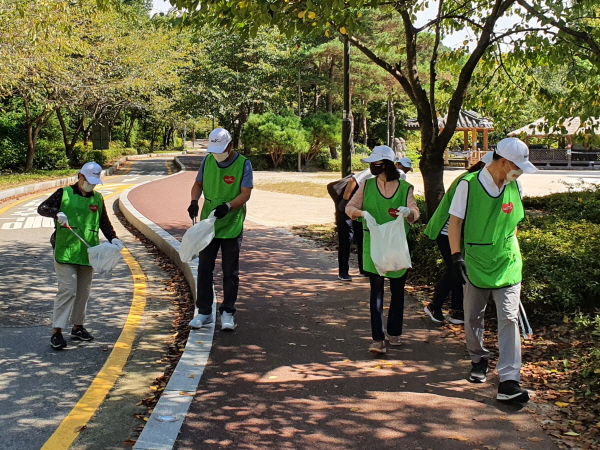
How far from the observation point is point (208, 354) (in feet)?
18.5

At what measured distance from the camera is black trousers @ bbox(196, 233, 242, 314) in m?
6.36

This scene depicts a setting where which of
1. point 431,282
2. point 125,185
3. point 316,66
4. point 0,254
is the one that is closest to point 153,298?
point 431,282

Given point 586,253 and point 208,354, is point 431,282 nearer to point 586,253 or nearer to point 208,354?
point 586,253

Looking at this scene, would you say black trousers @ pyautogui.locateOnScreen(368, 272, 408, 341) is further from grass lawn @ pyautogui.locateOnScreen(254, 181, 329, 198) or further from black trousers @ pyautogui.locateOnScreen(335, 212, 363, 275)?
grass lawn @ pyautogui.locateOnScreen(254, 181, 329, 198)

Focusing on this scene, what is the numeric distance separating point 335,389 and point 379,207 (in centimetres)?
155

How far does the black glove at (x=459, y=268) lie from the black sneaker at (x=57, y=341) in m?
3.46

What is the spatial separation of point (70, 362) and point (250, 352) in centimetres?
150

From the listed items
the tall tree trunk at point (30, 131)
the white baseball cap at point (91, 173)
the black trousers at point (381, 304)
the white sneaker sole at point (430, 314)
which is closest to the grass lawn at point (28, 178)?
the tall tree trunk at point (30, 131)

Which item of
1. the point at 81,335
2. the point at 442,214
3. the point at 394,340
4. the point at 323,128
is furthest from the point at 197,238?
the point at 323,128

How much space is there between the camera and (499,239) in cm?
471

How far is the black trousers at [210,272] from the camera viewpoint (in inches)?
251

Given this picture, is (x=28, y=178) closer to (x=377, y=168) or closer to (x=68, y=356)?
(x=68, y=356)

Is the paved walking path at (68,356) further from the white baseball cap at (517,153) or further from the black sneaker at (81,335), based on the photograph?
the white baseball cap at (517,153)

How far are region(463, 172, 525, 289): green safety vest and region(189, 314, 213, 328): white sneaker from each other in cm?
263
